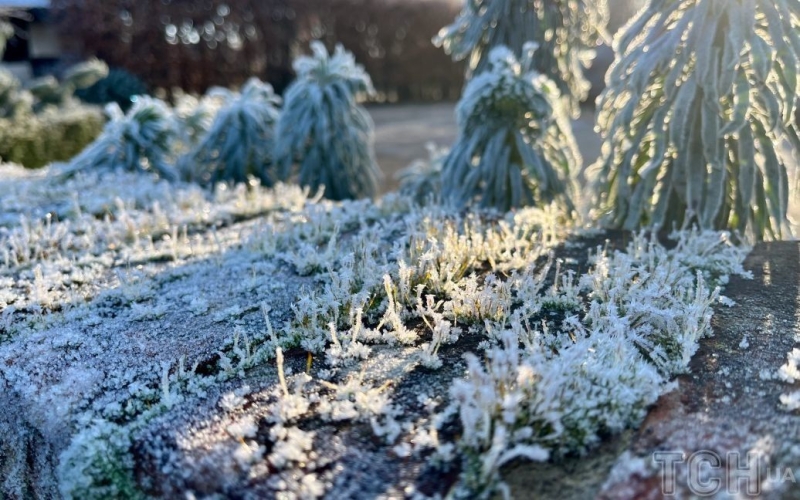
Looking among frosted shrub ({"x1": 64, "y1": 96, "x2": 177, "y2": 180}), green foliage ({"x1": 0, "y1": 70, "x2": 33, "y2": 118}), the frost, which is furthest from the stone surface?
green foliage ({"x1": 0, "y1": 70, "x2": 33, "y2": 118})

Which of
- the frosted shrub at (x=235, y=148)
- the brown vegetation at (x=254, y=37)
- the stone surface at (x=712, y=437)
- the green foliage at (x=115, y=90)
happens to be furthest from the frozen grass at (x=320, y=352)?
the brown vegetation at (x=254, y=37)

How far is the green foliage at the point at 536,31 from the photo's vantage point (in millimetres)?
6527

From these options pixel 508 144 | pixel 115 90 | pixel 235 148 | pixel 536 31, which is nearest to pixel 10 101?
A: pixel 235 148

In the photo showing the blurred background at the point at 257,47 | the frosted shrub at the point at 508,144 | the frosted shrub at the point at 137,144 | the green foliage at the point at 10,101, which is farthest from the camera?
the blurred background at the point at 257,47

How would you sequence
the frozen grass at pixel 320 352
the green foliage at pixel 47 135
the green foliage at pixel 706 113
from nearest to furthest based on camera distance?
the frozen grass at pixel 320 352 < the green foliage at pixel 706 113 < the green foliage at pixel 47 135

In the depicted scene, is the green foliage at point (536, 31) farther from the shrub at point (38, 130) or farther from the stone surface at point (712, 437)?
the shrub at point (38, 130)

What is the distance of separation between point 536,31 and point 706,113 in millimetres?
2822

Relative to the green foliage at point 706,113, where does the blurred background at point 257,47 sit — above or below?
above

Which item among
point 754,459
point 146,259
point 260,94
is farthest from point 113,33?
point 754,459

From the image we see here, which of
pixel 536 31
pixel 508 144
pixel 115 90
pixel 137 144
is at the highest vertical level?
pixel 115 90

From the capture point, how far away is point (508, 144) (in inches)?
216

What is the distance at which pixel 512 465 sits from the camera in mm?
1951

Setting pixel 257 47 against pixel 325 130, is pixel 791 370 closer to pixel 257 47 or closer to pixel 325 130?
pixel 325 130

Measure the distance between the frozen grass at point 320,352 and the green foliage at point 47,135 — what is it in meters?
4.97
